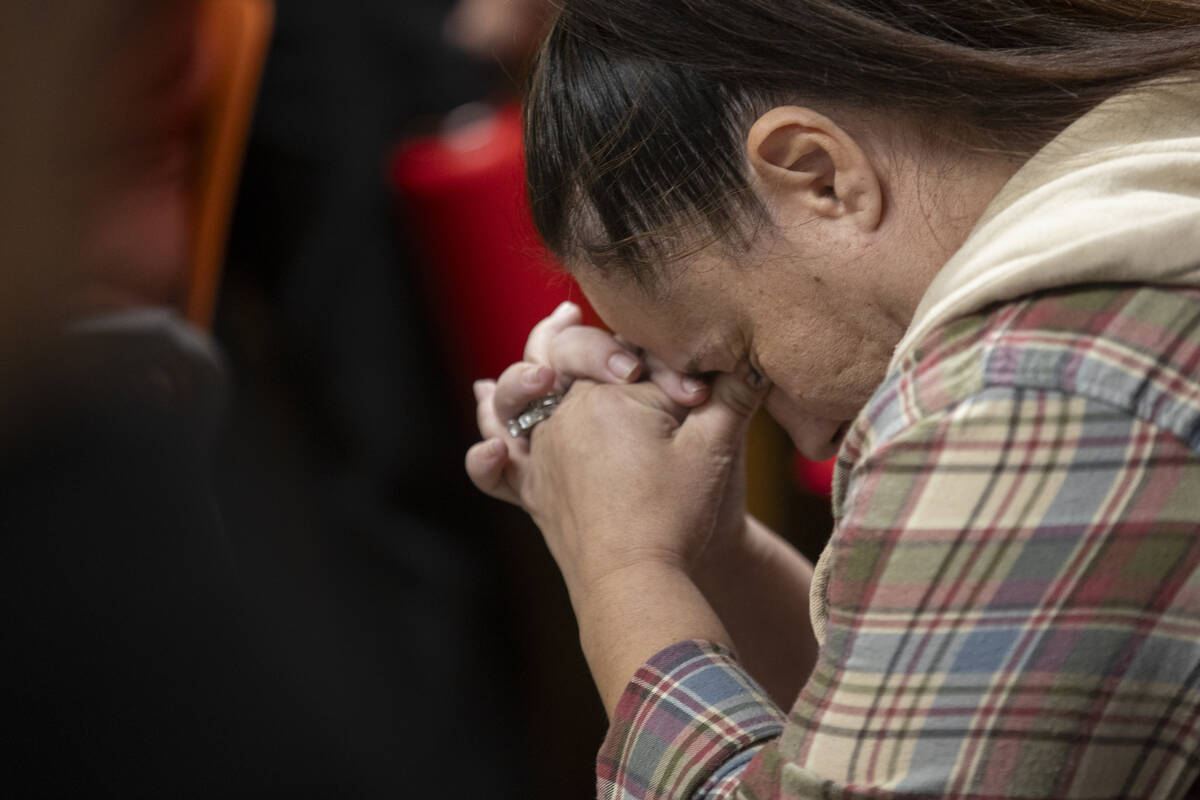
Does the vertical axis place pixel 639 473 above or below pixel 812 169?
below

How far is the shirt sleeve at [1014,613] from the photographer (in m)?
0.47

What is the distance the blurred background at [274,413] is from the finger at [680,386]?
0.31 feet

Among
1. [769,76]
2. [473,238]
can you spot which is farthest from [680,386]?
[473,238]

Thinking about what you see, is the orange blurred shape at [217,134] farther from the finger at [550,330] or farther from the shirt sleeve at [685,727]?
the shirt sleeve at [685,727]

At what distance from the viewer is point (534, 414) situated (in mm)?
848

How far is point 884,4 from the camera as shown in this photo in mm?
580

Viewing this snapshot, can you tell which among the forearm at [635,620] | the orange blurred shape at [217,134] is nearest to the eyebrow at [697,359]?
the forearm at [635,620]

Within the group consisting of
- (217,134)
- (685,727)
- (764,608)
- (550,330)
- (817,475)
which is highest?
(217,134)

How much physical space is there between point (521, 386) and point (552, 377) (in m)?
0.02

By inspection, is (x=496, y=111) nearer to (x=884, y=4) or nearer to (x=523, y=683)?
(x=523, y=683)

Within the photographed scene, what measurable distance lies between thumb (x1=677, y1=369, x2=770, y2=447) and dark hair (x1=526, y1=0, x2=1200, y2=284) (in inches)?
4.5

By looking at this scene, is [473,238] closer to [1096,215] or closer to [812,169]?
[812,169]

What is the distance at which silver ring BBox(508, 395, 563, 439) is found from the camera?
84 centimetres

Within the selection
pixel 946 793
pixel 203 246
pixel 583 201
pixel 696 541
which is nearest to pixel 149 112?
pixel 203 246
